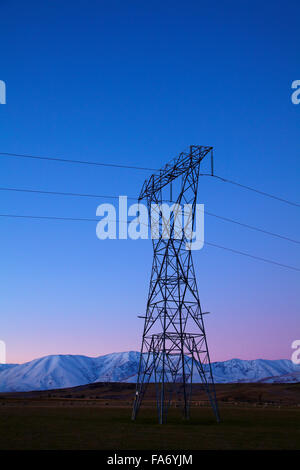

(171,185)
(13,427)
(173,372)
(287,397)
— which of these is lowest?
(287,397)

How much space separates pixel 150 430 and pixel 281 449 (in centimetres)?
1155

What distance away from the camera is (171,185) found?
45.4 m

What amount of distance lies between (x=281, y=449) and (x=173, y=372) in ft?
58.6

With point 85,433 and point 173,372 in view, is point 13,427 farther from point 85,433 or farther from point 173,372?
point 173,372

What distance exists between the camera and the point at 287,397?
15050 cm

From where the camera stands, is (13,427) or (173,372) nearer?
(13,427)

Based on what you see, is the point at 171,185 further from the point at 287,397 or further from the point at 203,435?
the point at 287,397
